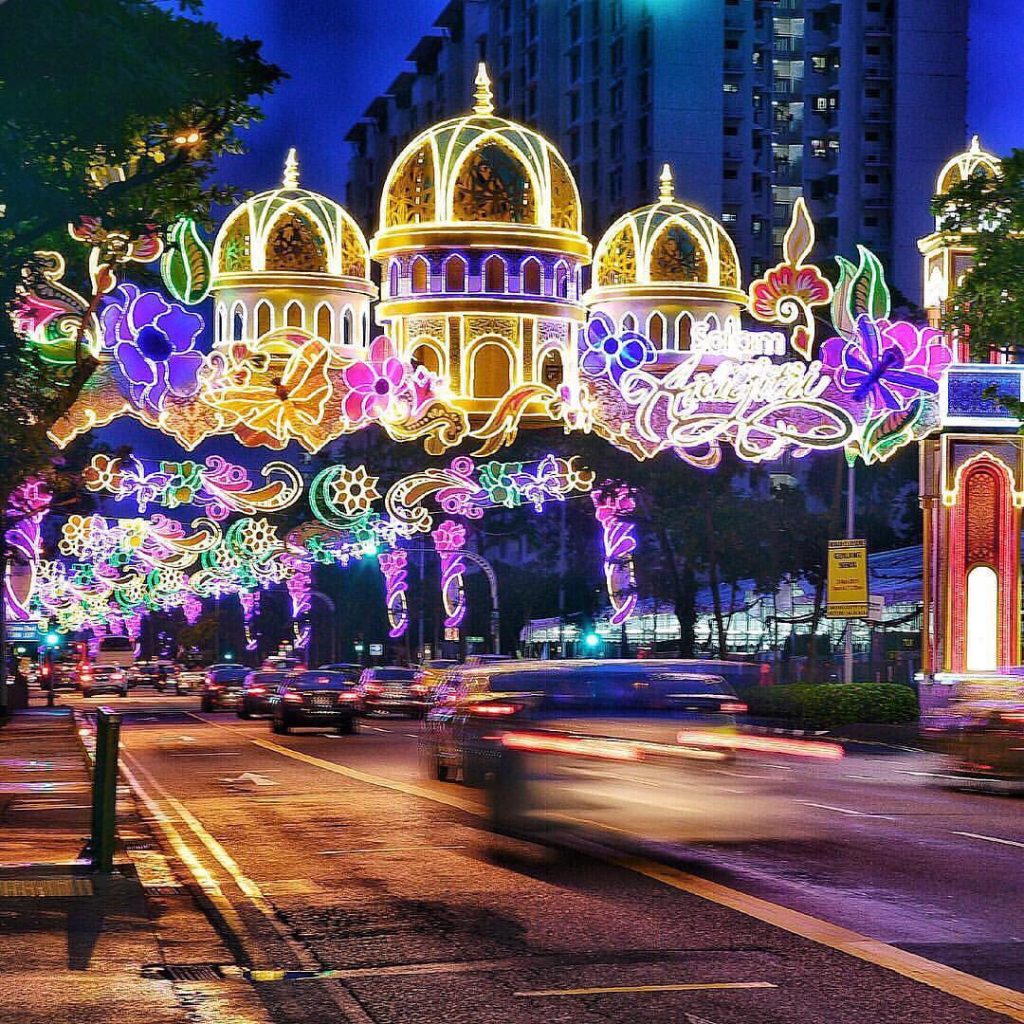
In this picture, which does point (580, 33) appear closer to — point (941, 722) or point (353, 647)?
point (353, 647)

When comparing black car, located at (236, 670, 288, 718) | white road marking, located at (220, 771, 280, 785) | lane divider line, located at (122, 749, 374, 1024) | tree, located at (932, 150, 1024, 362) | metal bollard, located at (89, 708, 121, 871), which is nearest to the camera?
lane divider line, located at (122, 749, 374, 1024)

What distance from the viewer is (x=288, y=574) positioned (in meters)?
79.0

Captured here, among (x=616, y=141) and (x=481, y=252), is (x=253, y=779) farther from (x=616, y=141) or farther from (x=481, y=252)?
(x=616, y=141)

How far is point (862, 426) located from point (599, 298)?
1822cm

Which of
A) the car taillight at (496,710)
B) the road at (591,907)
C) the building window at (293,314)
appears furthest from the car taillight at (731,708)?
the building window at (293,314)

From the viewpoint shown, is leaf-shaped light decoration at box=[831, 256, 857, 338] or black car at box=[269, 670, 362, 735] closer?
leaf-shaped light decoration at box=[831, 256, 857, 338]

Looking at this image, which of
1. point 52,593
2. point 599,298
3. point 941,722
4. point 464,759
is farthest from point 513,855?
point 52,593

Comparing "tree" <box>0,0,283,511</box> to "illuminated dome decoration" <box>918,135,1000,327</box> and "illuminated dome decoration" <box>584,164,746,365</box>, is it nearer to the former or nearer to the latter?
"illuminated dome decoration" <box>918,135,1000,327</box>

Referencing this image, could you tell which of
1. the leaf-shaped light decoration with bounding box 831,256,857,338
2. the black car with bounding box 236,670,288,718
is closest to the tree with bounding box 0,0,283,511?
the leaf-shaped light decoration with bounding box 831,256,857,338

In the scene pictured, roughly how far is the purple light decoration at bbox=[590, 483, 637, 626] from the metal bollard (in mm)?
31984

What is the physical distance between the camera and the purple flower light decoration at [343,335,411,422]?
36.4 metres

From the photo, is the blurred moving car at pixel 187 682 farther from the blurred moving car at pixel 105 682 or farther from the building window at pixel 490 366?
the building window at pixel 490 366

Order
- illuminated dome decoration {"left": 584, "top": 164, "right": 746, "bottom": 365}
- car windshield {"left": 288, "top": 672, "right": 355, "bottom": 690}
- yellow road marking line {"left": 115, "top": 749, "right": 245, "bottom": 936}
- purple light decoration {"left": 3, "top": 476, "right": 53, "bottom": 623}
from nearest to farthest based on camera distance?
yellow road marking line {"left": 115, "top": 749, "right": 245, "bottom": 936}
purple light decoration {"left": 3, "top": 476, "right": 53, "bottom": 623}
car windshield {"left": 288, "top": 672, "right": 355, "bottom": 690}
illuminated dome decoration {"left": 584, "top": 164, "right": 746, "bottom": 365}

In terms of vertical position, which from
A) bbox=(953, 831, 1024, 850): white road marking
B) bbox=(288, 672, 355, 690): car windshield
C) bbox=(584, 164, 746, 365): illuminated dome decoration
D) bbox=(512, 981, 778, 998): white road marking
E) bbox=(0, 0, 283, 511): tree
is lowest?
bbox=(512, 981, 778, 998): white road marking
